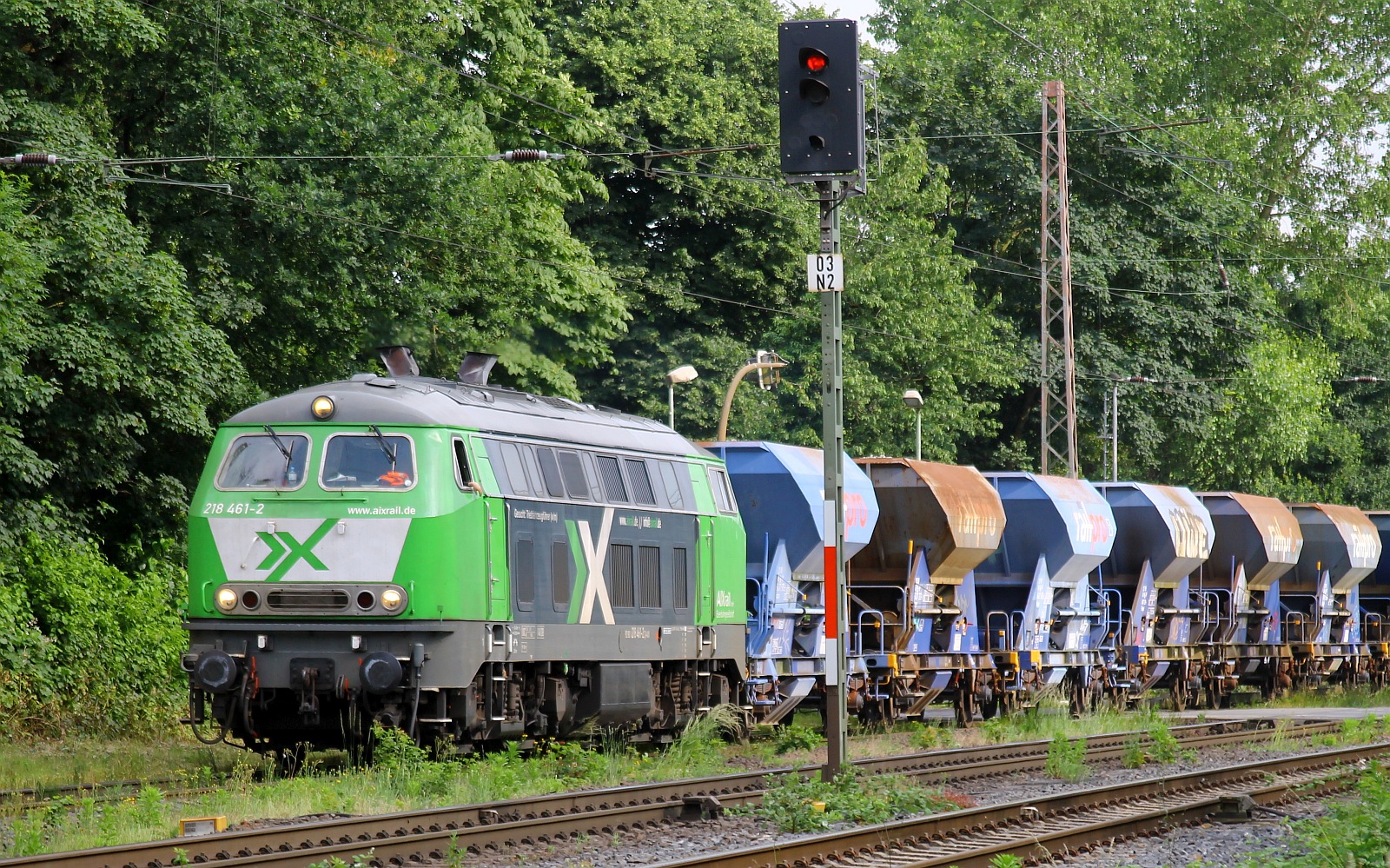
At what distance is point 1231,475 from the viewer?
5278 centimetres

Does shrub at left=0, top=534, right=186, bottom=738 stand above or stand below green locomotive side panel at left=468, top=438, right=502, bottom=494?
below

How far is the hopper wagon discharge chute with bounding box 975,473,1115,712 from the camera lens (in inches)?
952

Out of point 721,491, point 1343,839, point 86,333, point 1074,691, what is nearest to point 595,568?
point 721,491

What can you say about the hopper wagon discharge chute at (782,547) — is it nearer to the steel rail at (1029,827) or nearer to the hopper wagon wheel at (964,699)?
the hopper wagon wheel at (964,699)

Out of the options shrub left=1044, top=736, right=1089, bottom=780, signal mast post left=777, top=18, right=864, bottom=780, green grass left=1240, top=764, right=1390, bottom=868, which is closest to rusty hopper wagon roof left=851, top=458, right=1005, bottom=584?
shrub left=1044, top=736, right=1089, bottom=780

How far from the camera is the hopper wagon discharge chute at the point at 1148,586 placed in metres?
27.0

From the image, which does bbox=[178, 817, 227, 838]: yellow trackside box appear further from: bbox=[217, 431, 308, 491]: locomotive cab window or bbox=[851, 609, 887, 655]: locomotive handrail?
bbox=[851, 609, 887, 655]: locomotive handrail

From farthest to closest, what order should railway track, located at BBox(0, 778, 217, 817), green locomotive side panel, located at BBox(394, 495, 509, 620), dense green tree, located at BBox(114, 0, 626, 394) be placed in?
dense green tree, located at BBox(114, 0, 626, 394) < green locomotive side panel, located at BBox(394, 495, 509, 620) < railway track, located at BBox(0, 778, 217, 817)

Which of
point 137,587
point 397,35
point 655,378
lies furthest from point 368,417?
point 655,378

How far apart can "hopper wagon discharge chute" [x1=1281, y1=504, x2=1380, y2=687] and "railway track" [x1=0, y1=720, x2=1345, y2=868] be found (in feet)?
57.6

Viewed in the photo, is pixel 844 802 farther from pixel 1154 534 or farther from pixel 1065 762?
pixel 1154 534

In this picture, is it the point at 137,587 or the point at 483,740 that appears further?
the point at 137,587

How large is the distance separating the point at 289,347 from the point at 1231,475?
115ft

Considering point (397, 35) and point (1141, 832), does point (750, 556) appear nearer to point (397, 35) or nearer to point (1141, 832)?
point (1141, 832)
